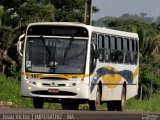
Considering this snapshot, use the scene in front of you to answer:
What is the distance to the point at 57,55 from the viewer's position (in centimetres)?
2077

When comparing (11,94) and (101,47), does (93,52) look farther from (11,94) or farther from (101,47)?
(11,94)

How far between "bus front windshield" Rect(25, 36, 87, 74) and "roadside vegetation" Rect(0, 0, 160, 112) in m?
4.24

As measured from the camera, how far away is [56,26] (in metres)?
21.1

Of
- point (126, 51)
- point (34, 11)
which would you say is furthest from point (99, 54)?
point (34, 11)

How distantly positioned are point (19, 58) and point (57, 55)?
46.6ft

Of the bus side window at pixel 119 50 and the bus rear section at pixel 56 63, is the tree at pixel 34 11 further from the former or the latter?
the bus rear section at pixel 56 63

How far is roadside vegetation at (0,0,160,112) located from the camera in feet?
96.5

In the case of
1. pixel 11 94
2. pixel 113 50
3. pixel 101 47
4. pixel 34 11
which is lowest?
pixel 11 94

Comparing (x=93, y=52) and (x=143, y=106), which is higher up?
(x=93, y=52)

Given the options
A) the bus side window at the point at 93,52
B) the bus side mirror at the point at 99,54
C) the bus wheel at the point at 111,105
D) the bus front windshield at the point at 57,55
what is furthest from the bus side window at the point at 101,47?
the bus wheel at the point at 111,105

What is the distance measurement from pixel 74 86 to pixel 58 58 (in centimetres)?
Result: 103

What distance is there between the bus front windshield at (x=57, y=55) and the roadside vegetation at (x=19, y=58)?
13.9 ft

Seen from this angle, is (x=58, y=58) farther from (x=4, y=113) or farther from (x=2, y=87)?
(x=4, y=113)

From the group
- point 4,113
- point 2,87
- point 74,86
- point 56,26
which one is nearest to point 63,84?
point 74,86
